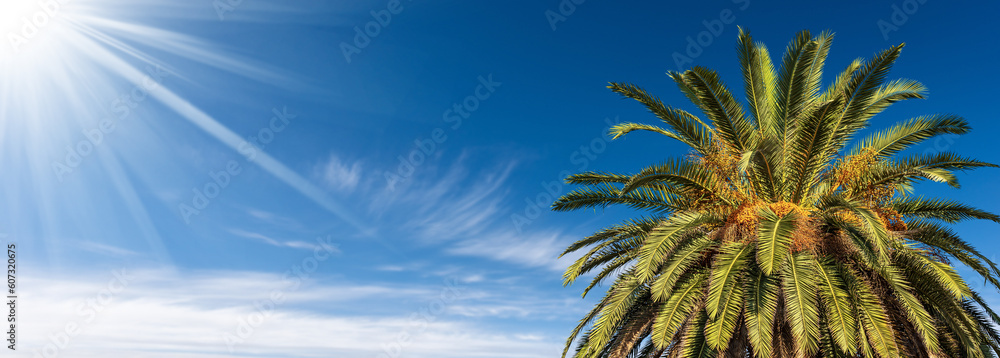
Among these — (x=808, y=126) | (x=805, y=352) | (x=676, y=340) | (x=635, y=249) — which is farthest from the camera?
(x=635, y=249)

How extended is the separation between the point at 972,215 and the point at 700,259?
5.44 m

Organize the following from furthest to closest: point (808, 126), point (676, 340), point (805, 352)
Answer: point (676, 340), point (808, 126), point (805, 352)

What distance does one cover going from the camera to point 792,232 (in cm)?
1084

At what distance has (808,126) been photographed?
11.8 meters

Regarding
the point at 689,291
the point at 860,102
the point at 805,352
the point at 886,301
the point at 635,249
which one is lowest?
the point at 805,352

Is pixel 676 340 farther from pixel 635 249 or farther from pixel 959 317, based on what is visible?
pixel 959 317

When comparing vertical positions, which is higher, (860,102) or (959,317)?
(860,102)

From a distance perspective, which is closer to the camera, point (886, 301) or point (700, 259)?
point (886, 301)

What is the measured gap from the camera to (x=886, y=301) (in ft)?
39.3

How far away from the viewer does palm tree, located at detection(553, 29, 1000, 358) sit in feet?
35.7

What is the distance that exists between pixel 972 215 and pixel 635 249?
667 cm

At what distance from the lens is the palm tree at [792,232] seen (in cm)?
1089

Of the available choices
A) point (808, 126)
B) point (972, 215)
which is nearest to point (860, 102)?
point (808, 126)

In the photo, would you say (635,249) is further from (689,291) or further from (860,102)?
(860,102)
